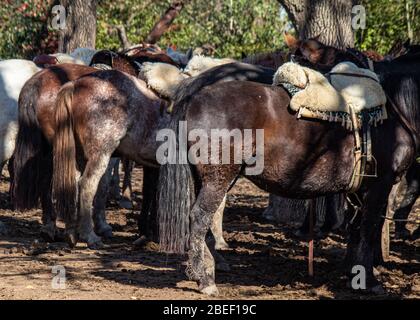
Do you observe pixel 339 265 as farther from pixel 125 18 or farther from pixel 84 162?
pixel 125 18

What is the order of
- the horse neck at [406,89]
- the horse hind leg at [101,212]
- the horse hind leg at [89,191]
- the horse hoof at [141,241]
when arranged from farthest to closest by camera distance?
the horse hind leg at [101,212] → the horse hoof at [141,241] → the horse hind leg at [89,191] → the horse neck at [406,89]

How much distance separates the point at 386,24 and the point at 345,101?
11.5 m

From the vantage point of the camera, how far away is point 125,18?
24438 millimetres

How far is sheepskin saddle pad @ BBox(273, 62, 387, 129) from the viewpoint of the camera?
7.00 meters

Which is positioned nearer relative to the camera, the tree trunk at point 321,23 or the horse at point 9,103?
the horse at point 9,103

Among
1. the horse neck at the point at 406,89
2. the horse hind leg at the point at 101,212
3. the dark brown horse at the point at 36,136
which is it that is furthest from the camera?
the horse hind leg at the point at 101,212

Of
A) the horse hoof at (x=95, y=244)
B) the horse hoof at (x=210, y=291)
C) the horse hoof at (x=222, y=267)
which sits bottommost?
the horse hoof at (x=210, y=291)

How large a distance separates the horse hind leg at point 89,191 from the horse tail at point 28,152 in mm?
723

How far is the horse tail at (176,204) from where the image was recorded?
6.99 meters

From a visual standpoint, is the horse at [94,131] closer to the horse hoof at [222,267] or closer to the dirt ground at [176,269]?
the dirt ground at [176,269]

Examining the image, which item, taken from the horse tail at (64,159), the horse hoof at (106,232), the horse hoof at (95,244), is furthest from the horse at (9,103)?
the horse hoof at (95,244)
